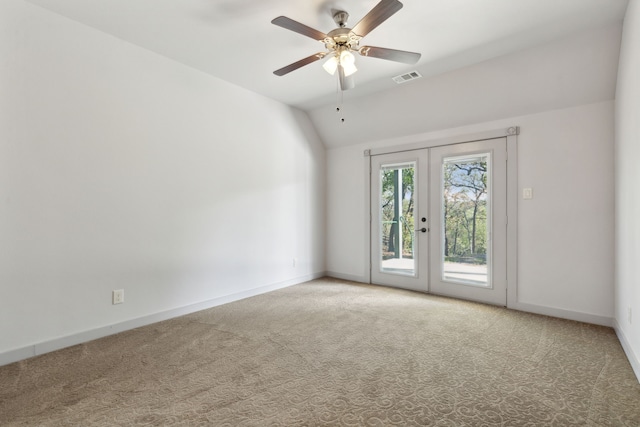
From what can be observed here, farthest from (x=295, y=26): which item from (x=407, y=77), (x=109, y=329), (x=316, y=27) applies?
(x=109, y=329)

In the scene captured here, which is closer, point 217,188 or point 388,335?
point 388,335

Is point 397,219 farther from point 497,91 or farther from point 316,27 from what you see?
point 316,27

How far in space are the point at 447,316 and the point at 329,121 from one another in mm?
3411

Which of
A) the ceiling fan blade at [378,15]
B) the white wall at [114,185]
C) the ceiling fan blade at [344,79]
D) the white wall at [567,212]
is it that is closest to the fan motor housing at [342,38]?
the ceiling fan blade at [378,15]

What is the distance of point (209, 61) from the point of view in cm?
354

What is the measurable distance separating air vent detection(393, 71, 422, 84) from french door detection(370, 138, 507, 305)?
106 cm

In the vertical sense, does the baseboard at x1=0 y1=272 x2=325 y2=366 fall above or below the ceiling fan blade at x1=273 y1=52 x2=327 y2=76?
below

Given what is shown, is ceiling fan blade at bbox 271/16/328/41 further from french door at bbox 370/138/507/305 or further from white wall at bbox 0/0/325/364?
french door at bbox 370/138/507/305

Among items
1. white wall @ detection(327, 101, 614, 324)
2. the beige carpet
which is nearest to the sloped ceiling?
white wall @ detection(327, 101, 614, 324)

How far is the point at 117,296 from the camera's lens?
10.1ft

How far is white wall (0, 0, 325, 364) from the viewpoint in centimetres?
254

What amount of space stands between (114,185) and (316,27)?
8.03ft

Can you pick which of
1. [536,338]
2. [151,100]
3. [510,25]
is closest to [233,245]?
[151,100]

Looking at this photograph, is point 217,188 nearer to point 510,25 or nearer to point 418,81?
point 418,81
